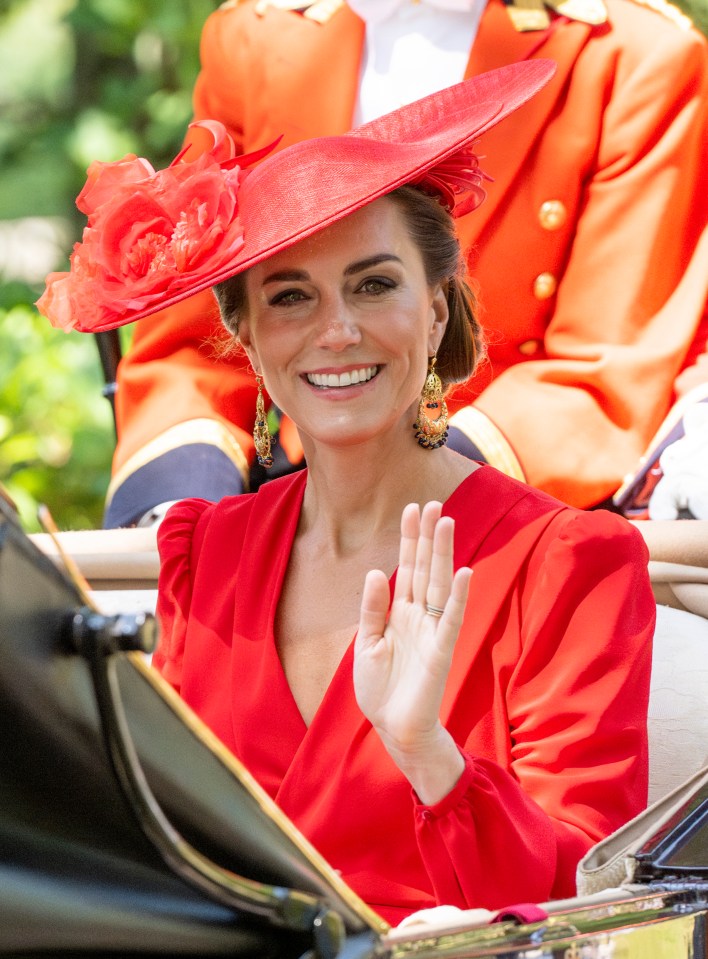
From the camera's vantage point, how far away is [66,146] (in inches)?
143

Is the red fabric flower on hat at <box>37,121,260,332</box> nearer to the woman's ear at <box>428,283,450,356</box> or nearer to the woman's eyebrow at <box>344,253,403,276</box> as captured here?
the woman's eyebrow at <box>344,253,403,276</box>

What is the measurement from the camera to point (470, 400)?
2596mm

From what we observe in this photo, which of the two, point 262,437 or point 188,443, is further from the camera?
point 188,443

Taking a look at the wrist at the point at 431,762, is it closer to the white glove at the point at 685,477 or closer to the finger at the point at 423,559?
the finger at the point at 423,559

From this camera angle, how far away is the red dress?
123cm

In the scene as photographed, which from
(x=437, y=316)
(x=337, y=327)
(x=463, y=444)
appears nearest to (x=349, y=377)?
(x=337, y=327)

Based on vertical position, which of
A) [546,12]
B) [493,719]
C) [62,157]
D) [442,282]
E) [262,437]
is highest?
[546,12]

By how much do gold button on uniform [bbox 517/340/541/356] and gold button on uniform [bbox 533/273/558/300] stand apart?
8cm

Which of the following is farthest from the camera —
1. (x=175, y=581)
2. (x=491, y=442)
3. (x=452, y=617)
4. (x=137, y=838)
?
(x=491, y=442)

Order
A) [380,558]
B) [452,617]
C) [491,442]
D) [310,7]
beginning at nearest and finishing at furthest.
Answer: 1. [452,617]
2. [380,558]
3. [491,442]
4. [310,7]

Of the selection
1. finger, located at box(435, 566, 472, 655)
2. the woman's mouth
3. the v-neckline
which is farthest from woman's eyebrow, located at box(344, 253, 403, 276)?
finger, located at box(435, 566, 472, 655)

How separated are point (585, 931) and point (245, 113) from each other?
2151 millimetres

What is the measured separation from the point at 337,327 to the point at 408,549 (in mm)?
409

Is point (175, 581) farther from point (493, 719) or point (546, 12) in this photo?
point (546, 12)
